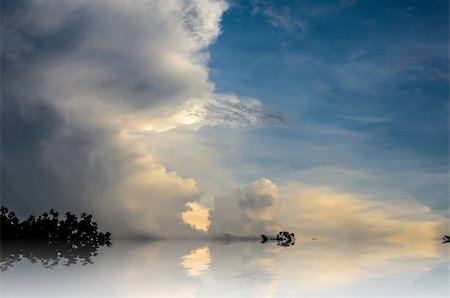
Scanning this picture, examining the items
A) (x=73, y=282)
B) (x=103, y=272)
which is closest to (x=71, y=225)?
(x=103, y=272)

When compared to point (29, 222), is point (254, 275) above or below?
below

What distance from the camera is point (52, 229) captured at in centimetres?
14250

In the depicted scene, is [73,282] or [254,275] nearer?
[73,282]

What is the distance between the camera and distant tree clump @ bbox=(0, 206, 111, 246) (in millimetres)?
136625

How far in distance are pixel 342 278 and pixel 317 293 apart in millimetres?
11995

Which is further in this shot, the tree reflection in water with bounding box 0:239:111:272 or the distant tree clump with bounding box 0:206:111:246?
the distant tree clump with bounding box 0:206:111:246

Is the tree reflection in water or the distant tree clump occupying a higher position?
the distant tree clump

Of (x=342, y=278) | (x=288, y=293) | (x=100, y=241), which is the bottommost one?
(x=288, y=293)

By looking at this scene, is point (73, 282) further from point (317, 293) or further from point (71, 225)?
point (71, 225)

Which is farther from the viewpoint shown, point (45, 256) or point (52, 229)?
point (52, 229)

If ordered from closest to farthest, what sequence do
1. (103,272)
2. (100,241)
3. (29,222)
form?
(103,272) → (29,222) → (100,241)

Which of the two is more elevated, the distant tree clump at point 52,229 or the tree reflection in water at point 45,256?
the distant tree clump at point 52,229

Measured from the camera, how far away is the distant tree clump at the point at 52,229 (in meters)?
137

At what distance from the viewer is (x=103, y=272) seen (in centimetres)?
4644
